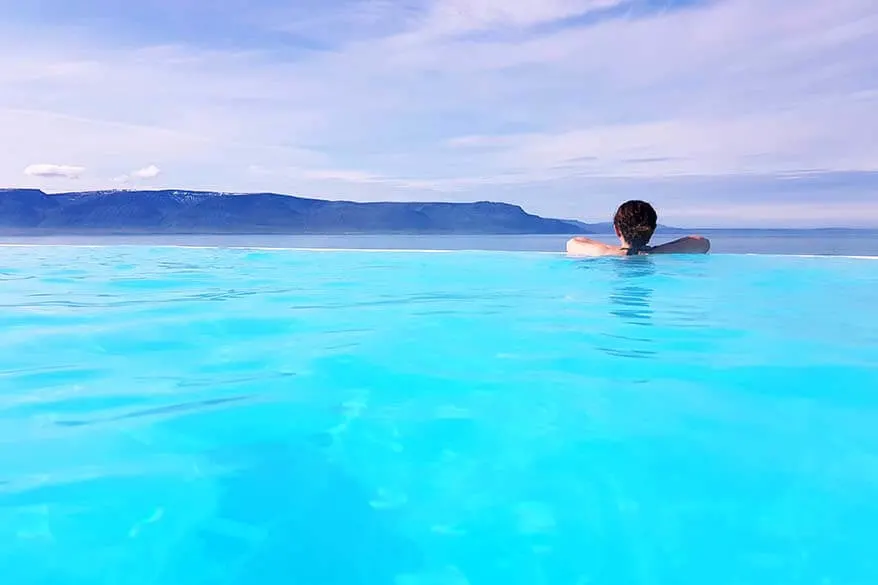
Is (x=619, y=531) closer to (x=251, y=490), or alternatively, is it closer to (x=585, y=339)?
(x=251, y=490)

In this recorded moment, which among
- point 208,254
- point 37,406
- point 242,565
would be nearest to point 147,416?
point 37,406

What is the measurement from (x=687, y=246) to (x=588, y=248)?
53.3 inches

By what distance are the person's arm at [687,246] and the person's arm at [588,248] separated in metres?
0.68

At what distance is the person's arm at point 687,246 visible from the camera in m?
8.20

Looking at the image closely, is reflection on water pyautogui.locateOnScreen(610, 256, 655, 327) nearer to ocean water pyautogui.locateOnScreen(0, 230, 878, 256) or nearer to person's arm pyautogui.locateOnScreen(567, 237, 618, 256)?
person's arm pyautogui.locateOnScreen(567, 237, 618, 256)

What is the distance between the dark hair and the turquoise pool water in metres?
2.71

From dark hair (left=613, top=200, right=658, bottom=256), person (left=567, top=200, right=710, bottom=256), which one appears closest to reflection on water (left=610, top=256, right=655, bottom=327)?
person (left=567, top=200, right=710, bottom=256)

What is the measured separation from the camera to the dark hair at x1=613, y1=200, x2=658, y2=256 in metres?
7.20

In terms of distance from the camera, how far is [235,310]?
16.5 ft

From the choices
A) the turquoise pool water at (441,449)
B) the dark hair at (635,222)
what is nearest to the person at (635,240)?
the dark hair at (635,222)

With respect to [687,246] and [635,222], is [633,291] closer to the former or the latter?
[635,222]

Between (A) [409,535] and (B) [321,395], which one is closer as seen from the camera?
(A) [409,535]

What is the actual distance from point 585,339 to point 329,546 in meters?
2.50

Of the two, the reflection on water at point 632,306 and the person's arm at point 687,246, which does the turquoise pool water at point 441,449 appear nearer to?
the reflection on water at point 632,306
